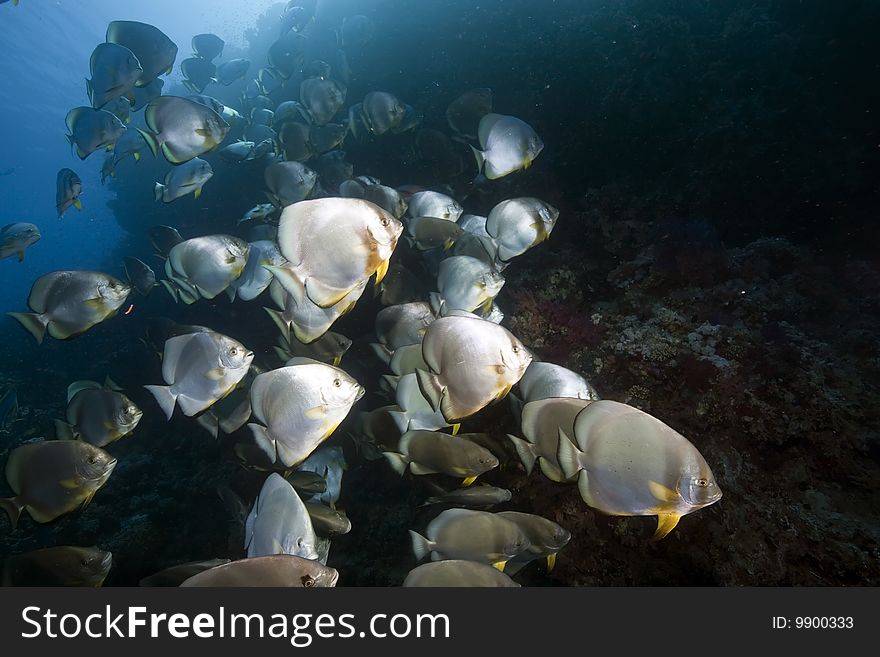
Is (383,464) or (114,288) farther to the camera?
(383,464)

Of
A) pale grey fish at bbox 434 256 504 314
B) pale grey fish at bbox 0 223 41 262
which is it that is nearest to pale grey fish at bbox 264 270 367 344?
pale grey fish at bbox 434 256 504 314

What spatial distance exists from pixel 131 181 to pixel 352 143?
10902 mm

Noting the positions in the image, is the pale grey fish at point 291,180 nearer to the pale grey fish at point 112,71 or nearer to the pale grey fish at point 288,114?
the pale grey fish at point 112,71

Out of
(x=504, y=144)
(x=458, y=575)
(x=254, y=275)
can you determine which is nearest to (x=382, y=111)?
(x=504, y=144)

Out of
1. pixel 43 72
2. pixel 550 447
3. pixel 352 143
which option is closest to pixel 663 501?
pixel 550 447

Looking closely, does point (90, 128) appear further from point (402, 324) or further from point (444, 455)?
point (444, 455)

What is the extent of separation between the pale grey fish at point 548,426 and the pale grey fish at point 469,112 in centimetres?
451

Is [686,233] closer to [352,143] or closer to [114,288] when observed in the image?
[114,288]

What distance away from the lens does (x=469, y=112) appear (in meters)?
5.59

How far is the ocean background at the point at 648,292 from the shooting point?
2.92m

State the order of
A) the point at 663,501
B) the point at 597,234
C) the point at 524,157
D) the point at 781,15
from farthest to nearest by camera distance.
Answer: the point at 781,15
the point at 597,234
the point at 524,157
the point at 663,501
